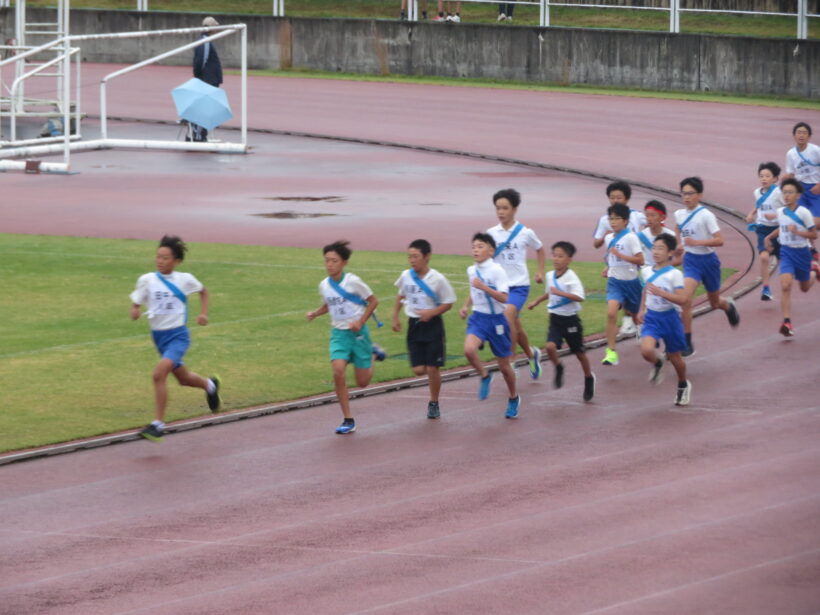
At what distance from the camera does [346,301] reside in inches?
533

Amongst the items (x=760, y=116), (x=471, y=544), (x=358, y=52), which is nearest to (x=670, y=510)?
(x=471, y=544)

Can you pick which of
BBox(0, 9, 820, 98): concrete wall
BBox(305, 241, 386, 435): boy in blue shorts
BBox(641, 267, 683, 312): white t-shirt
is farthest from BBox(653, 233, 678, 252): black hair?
BBox(0, 9, 820, 98): concrete wall

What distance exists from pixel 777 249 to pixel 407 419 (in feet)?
24.0

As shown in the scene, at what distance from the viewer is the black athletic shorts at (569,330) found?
582 inches

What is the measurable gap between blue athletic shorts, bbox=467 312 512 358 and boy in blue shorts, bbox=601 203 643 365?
2.05 metres

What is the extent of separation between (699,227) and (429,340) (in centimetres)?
431

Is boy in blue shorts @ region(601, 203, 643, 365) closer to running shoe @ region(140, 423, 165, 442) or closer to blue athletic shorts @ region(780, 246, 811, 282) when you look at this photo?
blue athletic shorts @ region(780, 246, 811, 282)

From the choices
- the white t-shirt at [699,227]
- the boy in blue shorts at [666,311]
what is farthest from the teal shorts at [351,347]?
the white t-shirt at [699,227]

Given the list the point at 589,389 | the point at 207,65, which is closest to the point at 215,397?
the point at 589,389

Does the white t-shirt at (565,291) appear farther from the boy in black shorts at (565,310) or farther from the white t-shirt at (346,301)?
the white t-shirt at (346,301)

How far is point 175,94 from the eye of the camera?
104ft

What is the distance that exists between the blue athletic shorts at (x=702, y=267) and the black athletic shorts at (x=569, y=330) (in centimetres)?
273

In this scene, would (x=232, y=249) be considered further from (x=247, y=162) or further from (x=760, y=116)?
(x=760, y=116)

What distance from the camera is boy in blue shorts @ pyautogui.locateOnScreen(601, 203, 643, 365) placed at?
15.8m
